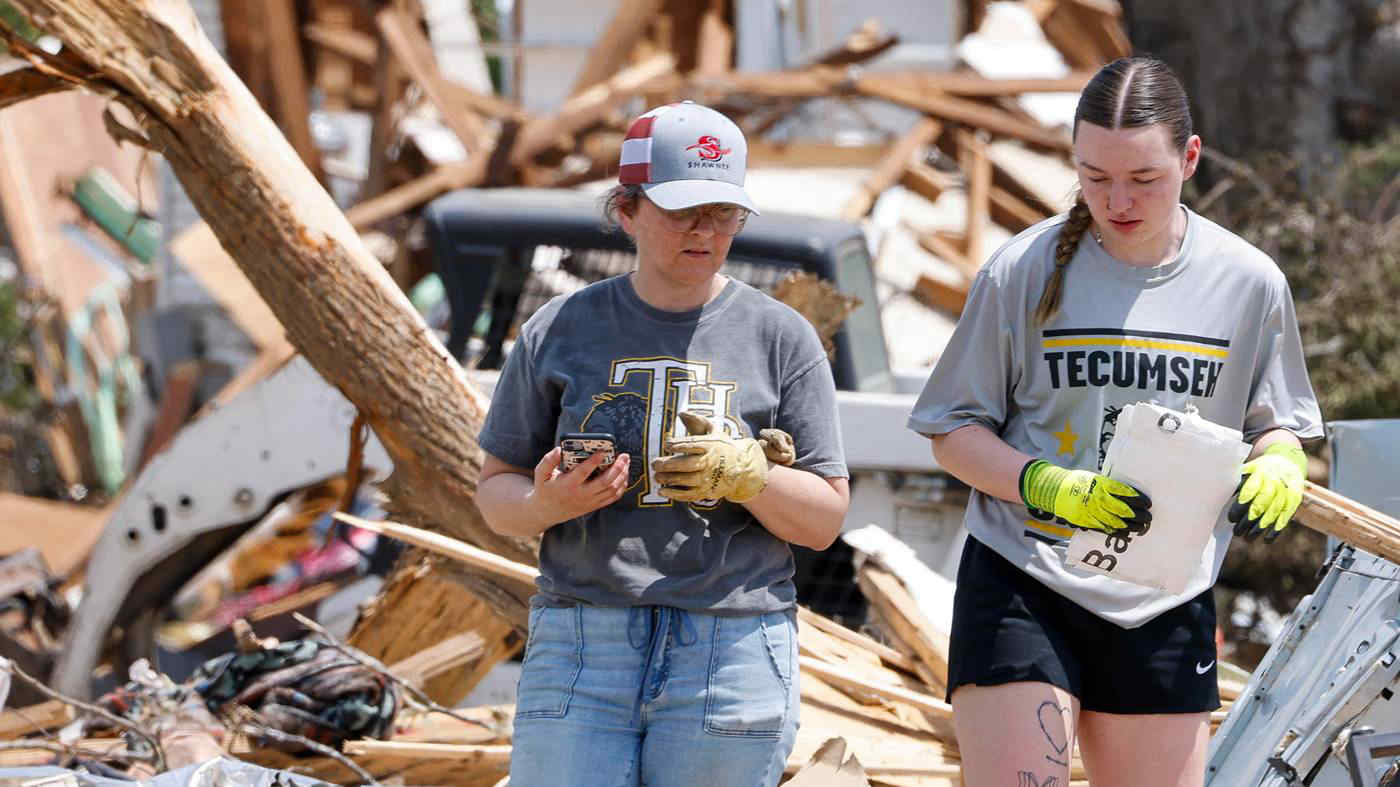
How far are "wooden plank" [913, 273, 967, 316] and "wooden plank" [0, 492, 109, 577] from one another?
16.6 ft

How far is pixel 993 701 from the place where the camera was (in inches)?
101

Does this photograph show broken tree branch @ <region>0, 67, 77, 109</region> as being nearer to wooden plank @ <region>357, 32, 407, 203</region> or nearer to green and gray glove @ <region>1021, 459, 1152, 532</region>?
green and gray glove @ <region>1021, 459, 1152, 532</region>

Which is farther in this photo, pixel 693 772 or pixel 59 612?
pixel 59 612

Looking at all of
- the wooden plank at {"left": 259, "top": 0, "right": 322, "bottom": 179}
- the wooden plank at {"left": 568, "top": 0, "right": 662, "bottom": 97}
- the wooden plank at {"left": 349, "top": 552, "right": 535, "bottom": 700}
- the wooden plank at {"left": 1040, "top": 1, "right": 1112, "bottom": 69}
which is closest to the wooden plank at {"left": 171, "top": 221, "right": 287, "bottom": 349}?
the wooden plank at {"left": 259, "top": 0, "right": 322, "bottom": 179}

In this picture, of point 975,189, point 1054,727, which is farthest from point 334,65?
point 1054,727

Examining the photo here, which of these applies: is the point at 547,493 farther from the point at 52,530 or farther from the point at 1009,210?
the point at 1009,210

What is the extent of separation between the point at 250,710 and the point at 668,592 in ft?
8.39

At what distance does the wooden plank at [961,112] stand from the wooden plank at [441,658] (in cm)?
643

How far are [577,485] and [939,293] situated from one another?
6928 millimetres

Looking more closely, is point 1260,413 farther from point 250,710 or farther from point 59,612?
point 59,612

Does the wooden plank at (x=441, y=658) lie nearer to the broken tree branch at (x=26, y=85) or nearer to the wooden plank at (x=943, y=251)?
the broken tree branch at (x=26, y=85)

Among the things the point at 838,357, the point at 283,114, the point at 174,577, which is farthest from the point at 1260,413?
the point at 283,114

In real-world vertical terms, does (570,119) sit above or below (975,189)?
above

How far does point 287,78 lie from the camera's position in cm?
1221
